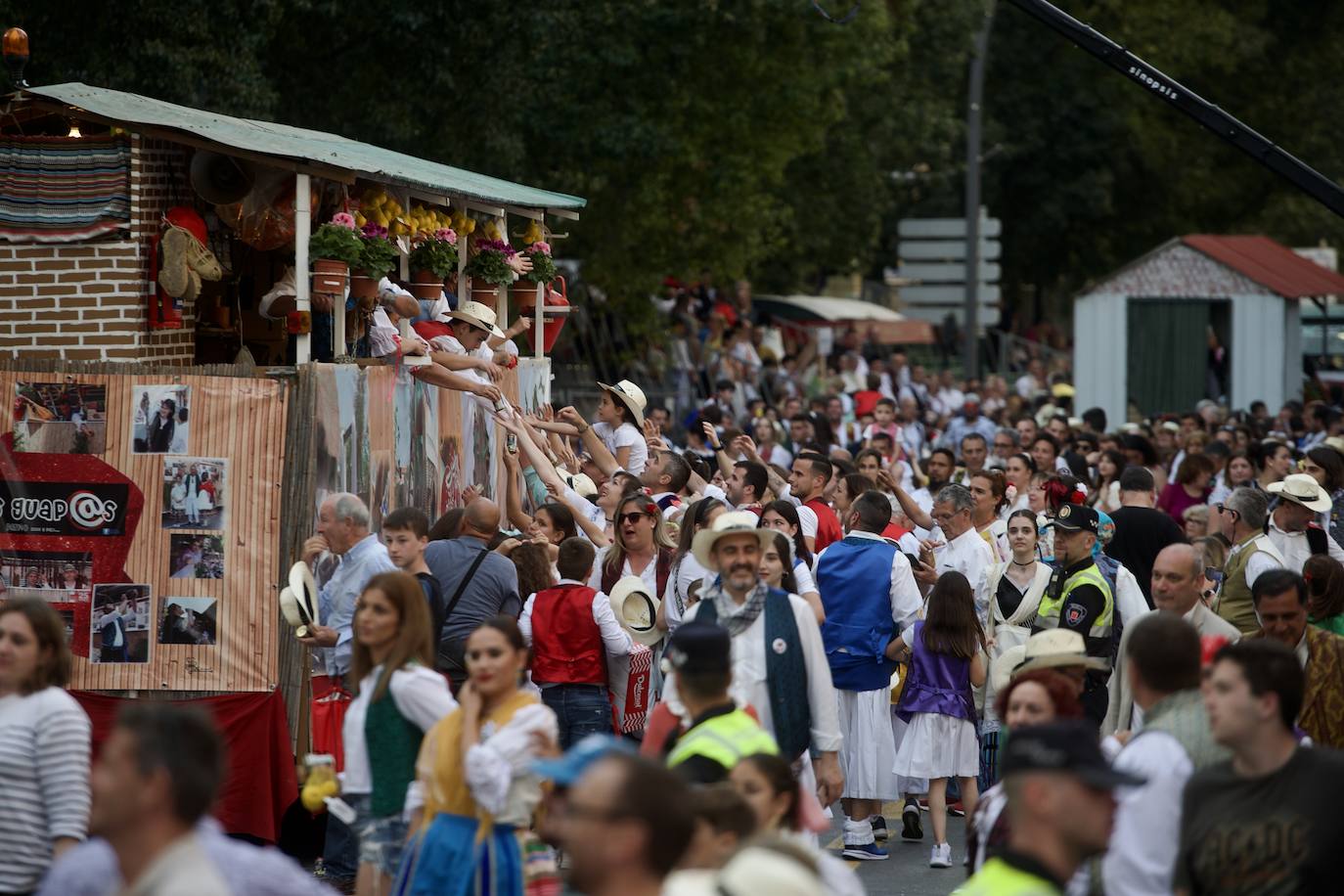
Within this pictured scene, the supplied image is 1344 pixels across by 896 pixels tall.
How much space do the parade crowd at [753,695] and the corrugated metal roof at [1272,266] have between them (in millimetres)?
16024

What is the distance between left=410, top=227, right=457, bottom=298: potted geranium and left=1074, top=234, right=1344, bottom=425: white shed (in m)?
18.5

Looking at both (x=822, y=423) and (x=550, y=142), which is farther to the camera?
(x=550, y=142)

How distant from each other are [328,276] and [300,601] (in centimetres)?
282

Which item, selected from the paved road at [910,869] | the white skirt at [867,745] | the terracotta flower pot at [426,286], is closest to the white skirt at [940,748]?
the white skirt at [867,745]

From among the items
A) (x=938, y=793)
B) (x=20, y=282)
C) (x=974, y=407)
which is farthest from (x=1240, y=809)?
(x=974, y=407)

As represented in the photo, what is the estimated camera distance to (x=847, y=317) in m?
40.8

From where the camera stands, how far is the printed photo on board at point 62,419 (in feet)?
34.9

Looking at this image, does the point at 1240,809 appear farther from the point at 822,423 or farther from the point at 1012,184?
the point at 1012,184

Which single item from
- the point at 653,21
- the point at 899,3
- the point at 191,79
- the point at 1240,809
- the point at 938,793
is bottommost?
the point at 938,793

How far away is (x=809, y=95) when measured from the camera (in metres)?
28.8

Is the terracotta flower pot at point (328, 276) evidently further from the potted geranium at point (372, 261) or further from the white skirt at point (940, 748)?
the white skirt at point (940, 748)

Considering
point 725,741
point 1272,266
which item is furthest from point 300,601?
point 1272,266

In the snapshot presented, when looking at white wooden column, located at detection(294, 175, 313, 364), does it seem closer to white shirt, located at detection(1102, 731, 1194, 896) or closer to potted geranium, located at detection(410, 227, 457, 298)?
potted geranium, located at detection(410, 227, 457, 298)

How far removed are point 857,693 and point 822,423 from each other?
32.2 feet
